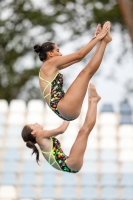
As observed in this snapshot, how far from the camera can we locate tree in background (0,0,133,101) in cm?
1404

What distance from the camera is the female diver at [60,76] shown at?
4887mm

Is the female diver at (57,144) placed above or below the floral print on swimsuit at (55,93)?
below

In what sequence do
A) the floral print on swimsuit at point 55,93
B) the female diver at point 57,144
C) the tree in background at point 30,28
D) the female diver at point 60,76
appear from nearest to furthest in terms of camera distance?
the female diver at point 60,76, the floral print on swimsuit at point 55,93, the female diver at point 57,144, the tree in background at point 30,28

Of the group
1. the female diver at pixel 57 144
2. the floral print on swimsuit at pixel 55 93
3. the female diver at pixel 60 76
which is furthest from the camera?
the female diver at pixel 57 144

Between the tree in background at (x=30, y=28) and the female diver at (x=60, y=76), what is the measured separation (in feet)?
29.1

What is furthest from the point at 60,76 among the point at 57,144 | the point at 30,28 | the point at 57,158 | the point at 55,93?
the point at 30,28

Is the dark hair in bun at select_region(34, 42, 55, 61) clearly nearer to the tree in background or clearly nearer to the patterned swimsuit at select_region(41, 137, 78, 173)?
the patterned swimsuit at select_region(41, 137, 78, 173)

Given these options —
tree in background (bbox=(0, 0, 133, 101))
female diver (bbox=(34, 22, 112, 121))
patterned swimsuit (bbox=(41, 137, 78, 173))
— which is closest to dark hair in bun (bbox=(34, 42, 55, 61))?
female diver (bbox=(34, 22, 112, 121))

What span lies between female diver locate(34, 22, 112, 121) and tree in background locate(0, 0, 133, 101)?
29.1 feet

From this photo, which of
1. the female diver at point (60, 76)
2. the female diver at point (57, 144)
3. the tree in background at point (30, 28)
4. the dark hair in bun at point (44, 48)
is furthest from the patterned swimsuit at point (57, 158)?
the tree in background at point (30, 28)

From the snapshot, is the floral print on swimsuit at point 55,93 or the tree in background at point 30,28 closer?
the floral print on swimsuit at point 55,93

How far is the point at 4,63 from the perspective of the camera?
14539 millimetres

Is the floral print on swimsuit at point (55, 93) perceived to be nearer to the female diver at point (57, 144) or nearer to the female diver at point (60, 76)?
the female diver at point (60, 76)

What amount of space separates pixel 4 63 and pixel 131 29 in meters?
8.75
